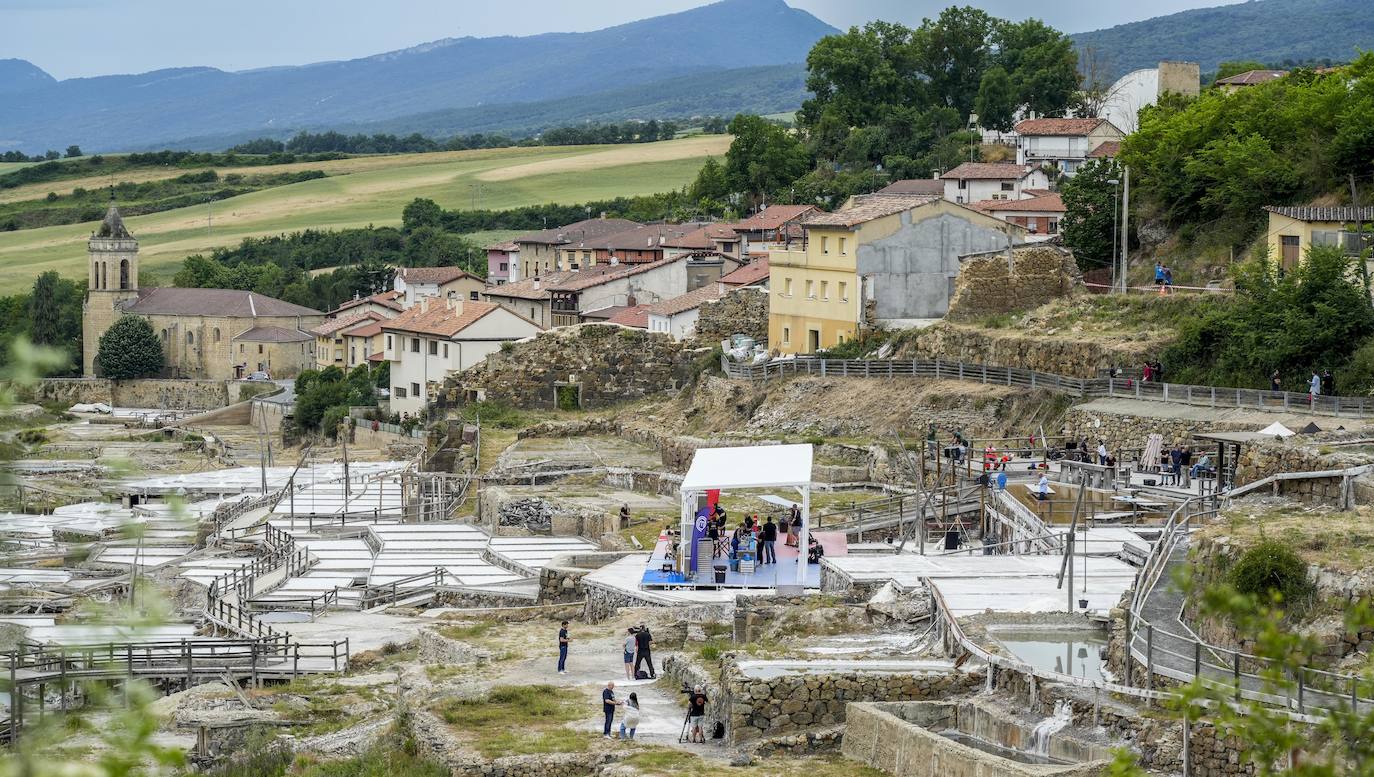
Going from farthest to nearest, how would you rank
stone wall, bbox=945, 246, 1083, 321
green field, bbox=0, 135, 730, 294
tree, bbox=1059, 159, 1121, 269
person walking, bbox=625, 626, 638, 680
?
1. green field, bbox=0, 135, 730, 294
2. tree, bbox=1059, 159, 1121, 269
3. stone wall, bbox=945, 246, 1083, 321
4. person walking, bbox=625, 626, 638, 680

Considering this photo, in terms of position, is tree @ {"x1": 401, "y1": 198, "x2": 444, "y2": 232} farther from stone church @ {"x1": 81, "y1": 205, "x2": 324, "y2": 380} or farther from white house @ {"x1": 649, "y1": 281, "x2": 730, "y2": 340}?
white house @ {"x1": 649, "y1": 281, "x2": 730, "y2": 340}

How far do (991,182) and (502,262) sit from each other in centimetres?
3795

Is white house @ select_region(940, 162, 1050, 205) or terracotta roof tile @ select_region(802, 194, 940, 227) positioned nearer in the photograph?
terracotta roof tile @ select_region(802, 194, 940, 227)

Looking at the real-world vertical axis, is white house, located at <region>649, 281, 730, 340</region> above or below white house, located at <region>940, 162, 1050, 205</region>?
below

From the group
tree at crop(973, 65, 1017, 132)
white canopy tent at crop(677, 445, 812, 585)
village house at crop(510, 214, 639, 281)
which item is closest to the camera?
white canopy tent at crop(677, 445, 812, 585)

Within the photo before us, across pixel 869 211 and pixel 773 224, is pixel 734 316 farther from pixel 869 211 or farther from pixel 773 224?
pixel 773 224

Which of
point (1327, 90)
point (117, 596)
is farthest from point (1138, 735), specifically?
point (1327, 90)

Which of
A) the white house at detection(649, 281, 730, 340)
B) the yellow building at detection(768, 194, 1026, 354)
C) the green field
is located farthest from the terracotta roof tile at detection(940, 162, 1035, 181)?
the green field

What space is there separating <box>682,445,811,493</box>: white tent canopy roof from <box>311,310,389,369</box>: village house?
72571 mm

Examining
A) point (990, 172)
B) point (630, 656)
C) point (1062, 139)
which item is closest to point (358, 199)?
point (1062, 139)

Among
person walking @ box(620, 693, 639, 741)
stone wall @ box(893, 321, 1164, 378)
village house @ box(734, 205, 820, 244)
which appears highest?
village house @ box(734, 205, 820, 244)

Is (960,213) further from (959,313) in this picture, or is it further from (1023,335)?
(1023,335)

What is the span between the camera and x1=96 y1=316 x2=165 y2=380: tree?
118 metres

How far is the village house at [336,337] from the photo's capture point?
106062 millimetres
